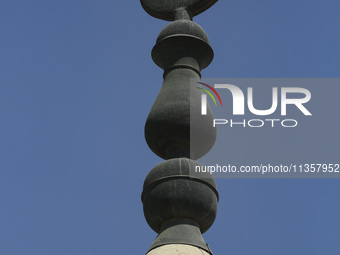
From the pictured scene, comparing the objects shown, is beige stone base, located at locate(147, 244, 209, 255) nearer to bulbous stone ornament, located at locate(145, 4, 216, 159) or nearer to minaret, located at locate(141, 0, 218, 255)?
minaret, located at locate(141, 0, 218, 255)

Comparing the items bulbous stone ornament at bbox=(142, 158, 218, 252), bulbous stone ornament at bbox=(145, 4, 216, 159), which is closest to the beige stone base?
bulbous stone ornament at bbox=(142, 158, 218, 252)

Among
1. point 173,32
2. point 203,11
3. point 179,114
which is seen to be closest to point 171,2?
point 203,11

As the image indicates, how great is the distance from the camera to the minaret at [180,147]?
22.4 ft

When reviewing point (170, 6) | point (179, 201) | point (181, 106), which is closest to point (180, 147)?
point (181, 106)

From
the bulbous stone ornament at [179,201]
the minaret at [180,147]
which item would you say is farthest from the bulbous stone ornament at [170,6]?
the bulbous stone ornament at [179,201]

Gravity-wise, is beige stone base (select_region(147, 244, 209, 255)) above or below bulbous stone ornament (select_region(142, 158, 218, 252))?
below

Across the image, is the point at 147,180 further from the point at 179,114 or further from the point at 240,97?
the point at 240,97

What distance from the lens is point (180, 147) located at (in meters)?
7.53

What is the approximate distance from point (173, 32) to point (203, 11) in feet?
4.05

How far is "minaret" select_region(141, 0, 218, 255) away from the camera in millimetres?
6836

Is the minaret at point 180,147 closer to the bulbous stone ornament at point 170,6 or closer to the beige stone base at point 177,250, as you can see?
the beige stone base at point 177,250

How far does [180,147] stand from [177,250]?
1.42 m

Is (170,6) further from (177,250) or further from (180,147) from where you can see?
(177,250)

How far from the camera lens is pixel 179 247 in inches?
255
